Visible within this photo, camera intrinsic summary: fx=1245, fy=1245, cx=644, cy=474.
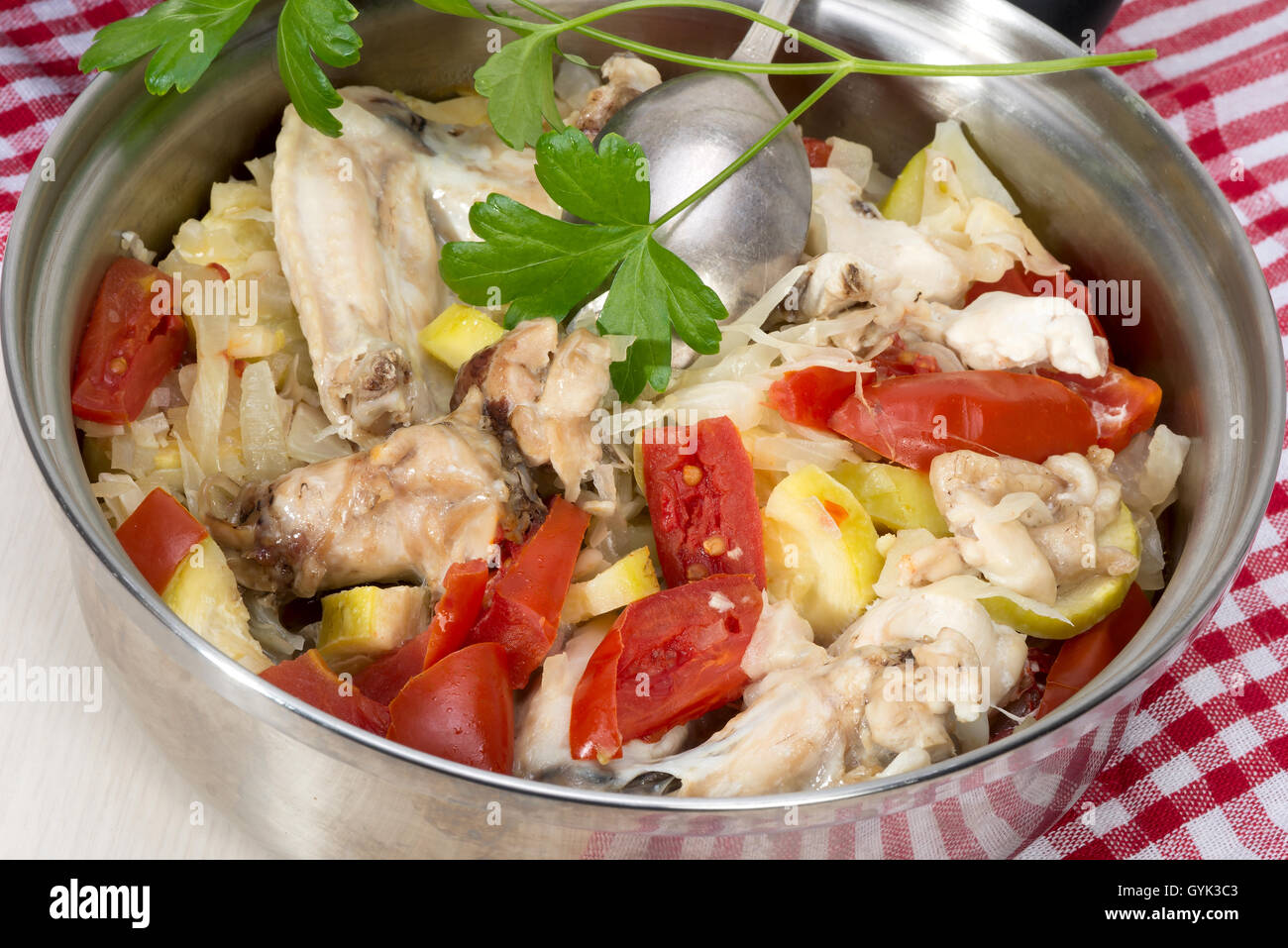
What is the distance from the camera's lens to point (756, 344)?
89.0 inches

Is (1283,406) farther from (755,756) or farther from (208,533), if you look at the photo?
(208,533)

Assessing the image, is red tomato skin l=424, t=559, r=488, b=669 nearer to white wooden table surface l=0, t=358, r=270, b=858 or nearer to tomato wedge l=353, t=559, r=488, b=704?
tomato wedge l=353, t=559, r=488, b=704

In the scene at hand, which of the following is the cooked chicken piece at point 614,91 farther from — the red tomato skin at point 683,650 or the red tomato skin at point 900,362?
the red tomato skin at point 683,650

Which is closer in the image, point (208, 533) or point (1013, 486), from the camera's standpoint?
point (208, 533)

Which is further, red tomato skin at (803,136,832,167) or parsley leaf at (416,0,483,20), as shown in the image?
red tomato skin at (803,136,832,167)

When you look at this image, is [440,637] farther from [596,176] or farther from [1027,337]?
[1027,337]

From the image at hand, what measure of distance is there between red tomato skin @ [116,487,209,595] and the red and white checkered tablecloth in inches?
48.6

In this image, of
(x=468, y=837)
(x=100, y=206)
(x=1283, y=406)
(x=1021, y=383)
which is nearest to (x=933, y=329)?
(x=1021, y=383)

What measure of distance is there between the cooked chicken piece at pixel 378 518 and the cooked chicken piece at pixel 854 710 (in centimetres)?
44

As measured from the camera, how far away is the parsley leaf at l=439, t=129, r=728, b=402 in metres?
2.03

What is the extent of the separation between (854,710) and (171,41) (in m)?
1.57

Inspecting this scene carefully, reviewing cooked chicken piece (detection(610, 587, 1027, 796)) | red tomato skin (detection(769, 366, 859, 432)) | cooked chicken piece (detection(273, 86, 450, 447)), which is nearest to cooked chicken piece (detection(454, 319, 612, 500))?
cooked chicken piece (detection(273, 86, 450, 447))

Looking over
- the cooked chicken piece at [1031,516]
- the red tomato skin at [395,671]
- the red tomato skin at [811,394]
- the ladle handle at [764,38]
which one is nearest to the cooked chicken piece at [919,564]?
the cooked chicken piece at [1031,516]

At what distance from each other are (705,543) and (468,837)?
2.01ft
